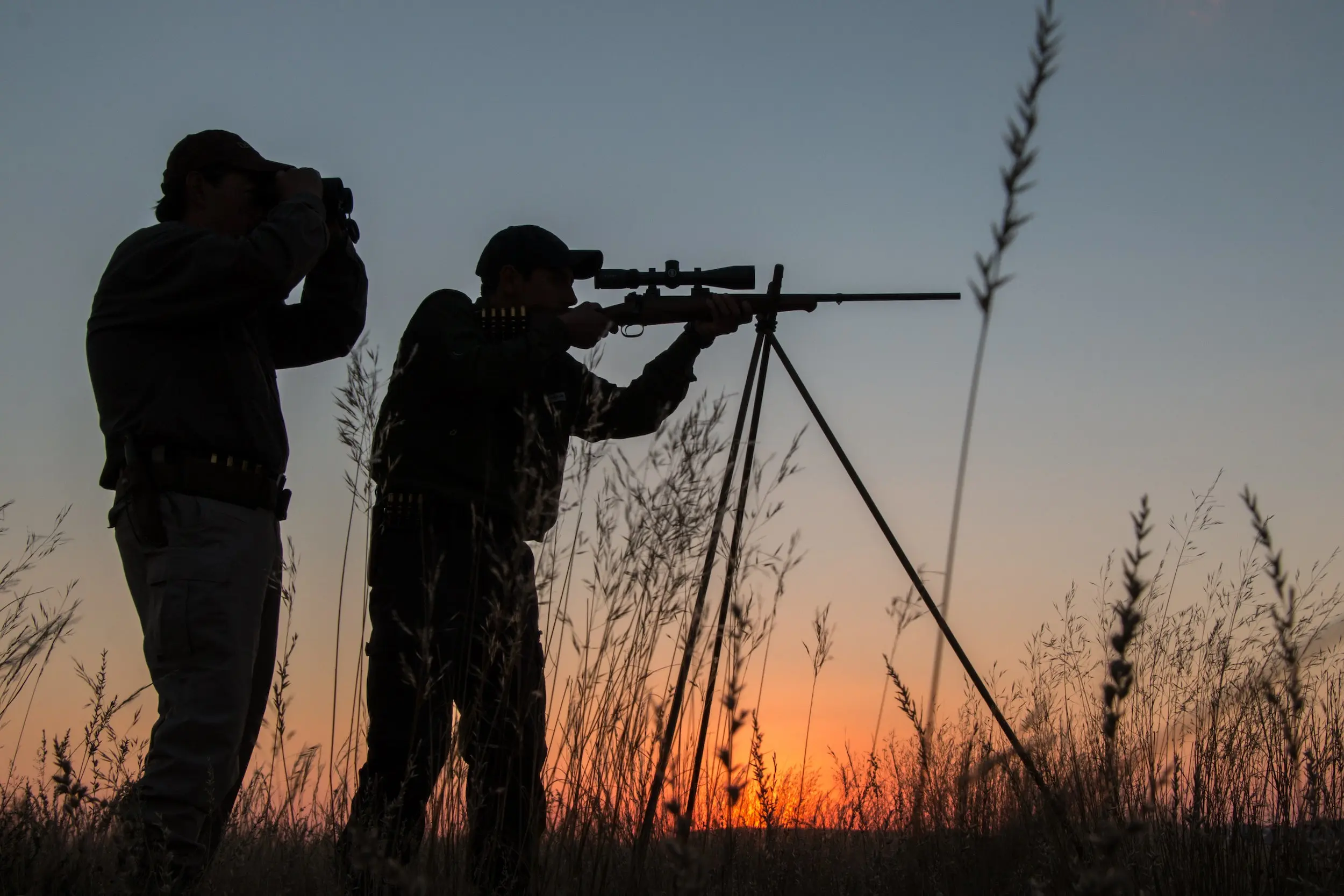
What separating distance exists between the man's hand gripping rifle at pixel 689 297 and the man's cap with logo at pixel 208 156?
1200 mm

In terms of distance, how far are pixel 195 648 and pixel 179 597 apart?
105 millimetres

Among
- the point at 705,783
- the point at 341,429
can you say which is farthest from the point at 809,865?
the point at 341,429

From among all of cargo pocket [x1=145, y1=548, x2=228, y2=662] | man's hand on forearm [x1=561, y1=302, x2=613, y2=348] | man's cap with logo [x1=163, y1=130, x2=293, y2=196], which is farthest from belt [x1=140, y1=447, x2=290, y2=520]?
man's hand on forearm [x1=561, y1=302, x2=613, y2=348]

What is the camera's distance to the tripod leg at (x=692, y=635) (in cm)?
189

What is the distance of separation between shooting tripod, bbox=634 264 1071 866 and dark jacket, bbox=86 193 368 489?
1.03 m

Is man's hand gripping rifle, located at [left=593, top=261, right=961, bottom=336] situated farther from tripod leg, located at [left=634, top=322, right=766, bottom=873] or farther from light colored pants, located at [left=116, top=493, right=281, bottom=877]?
light colored pants, located at [left=116, top=493, right=281, bottom=877]

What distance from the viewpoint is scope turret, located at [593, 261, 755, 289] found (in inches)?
139

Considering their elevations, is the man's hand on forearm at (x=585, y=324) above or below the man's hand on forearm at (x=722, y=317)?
below

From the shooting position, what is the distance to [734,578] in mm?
1990

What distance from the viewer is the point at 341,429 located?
244 centimetres

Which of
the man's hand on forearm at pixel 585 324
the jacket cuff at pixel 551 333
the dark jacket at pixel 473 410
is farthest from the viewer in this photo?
the man's hand on forearm at pixel 585 324

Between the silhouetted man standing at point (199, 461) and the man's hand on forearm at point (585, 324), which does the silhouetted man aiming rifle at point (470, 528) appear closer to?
the man's hand on forearm at point (585, 324)

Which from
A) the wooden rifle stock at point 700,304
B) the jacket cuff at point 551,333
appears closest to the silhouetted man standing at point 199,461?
the jacket cuff at point 551,333

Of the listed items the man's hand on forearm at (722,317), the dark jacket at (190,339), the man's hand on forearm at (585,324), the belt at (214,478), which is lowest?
the belt at (214,478)
